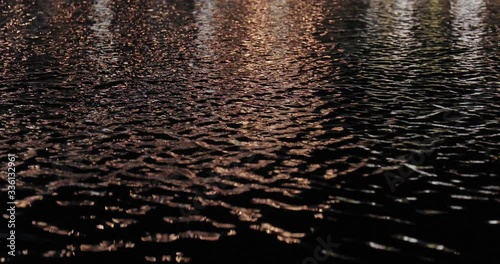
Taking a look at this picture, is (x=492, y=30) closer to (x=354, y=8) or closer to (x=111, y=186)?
(x=354, y=8)

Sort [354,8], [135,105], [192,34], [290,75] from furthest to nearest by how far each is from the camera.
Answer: [354,8] < [192,34] < [290,75] < [135,105]

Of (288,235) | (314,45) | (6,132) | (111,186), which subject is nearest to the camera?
(288,235)

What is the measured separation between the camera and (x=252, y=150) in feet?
101

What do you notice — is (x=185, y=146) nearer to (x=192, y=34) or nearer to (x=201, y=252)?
(x=201, y=252)

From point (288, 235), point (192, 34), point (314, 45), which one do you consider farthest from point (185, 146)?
point (192, 34)

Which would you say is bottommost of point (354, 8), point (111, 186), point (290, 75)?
point (354, 8)

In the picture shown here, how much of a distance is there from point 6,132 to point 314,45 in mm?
41630

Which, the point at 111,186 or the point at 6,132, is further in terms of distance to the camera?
the point at 6,132

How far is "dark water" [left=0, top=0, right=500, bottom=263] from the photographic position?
70.6 feet

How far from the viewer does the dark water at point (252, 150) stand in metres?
21.5

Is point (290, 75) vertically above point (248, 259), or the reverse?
point (248, 259)

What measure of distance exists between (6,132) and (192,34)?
1748 inches

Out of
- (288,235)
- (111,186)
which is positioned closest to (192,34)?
(111,186)

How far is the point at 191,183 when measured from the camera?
1041 inches
